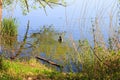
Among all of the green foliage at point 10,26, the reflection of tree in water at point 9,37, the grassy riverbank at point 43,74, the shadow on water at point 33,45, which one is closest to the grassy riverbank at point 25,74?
the grassy riverbank at point 43,74

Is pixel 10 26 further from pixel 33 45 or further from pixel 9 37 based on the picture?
pixel 9 37

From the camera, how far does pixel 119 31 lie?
368 inches

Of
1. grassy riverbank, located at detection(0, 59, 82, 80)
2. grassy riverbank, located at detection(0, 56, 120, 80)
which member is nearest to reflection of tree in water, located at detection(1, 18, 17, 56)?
grassy riverbank, located at detection(0, 59, 82, 80)

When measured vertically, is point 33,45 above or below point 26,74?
below

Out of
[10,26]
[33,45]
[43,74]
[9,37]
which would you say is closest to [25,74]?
[43,74]

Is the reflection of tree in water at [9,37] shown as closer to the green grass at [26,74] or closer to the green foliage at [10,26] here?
the green foliage at [10,26]

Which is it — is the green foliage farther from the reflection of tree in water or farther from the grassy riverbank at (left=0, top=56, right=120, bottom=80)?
the grassy riverbank at (left=0, top=56, right=120, bottom=80)

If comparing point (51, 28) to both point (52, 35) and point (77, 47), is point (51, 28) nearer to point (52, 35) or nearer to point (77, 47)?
point (52, 35)

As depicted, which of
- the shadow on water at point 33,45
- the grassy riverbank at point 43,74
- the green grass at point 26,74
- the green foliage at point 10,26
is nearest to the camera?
the grassy riverbank at point 43,74

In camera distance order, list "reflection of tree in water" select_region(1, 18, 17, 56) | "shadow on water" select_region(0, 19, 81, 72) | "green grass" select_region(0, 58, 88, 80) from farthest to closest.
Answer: "shadow on water" select_region(0, 19, 81, 72) < "reflection of tree in water" select_region(1, 18, 17, 56) < "green grass" select_region(0, 58, 88, 80)

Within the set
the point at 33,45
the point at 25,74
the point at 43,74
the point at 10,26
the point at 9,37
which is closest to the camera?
the point at 25,74

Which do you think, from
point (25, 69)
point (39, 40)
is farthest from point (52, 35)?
point (25, 69)

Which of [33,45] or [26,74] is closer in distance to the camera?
[26,74]

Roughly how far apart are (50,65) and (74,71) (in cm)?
460
